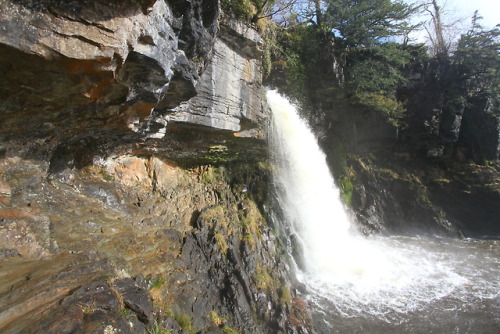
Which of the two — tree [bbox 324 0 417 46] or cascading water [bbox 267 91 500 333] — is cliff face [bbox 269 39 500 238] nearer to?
cascading water [bbox 267 91 500 333]

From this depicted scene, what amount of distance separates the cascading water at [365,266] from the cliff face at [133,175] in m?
1.03

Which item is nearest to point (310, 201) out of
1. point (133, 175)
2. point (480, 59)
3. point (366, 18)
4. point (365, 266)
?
point (365, 266)

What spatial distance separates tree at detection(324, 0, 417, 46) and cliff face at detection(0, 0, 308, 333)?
554cm

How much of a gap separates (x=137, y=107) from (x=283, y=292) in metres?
4.91

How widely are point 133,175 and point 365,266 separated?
719cm

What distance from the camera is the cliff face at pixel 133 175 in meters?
2.67

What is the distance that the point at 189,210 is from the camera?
23.3 feet

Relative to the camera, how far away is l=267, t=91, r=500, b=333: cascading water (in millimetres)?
6125

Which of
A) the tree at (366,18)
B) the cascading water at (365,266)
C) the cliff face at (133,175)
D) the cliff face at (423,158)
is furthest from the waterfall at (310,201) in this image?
the tree at (366,18)

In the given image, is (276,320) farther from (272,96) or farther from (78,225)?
(272,96)

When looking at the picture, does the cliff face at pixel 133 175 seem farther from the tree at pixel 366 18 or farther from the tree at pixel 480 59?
the tree at pixel 480 59

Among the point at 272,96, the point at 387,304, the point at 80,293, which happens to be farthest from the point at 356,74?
the point at 80,293

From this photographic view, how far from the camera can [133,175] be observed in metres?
6.59

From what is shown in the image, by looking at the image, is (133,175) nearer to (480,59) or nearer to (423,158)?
(423,158)
